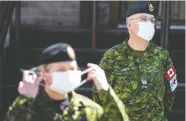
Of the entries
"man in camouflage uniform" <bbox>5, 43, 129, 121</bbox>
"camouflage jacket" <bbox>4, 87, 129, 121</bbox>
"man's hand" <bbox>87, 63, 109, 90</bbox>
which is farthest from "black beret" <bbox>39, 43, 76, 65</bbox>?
"man's hand" <bbox>87, 63, 109, 90</bbox>

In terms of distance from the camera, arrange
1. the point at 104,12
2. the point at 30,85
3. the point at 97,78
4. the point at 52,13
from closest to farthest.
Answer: the point at 30,85 < the point at 97,78 < the point at 52,13 < the point at 104,12

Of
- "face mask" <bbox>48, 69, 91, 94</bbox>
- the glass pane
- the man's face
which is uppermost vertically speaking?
the man's face

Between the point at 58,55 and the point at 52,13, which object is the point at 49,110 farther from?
the point at 52,13

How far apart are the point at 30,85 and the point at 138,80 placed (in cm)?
105

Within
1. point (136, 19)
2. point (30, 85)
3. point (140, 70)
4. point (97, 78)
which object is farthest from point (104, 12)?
point (30, 85)

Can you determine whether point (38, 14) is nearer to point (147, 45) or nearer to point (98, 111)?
point (147, 45)

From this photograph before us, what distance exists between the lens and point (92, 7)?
7191mm

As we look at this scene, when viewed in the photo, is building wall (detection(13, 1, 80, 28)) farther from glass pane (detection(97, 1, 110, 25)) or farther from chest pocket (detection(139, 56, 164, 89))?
chest pocket (detection(139, 56, 164, 89))

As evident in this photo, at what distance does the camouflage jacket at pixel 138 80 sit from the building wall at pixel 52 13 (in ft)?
12.2

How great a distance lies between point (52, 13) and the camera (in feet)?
24.1

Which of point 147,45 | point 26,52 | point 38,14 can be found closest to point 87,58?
point 26,52

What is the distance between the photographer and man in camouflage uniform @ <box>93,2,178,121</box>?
11.7 ft

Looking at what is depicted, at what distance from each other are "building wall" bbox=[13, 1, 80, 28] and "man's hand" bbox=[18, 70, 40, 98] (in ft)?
15.0

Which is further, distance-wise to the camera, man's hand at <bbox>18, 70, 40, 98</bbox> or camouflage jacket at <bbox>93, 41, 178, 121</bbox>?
camouflage jacket at <bbox>93, 41, 178, 121</bbox>
